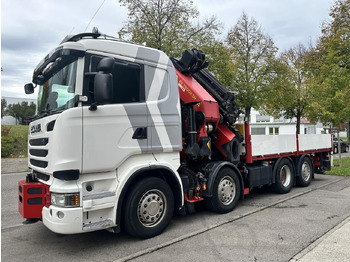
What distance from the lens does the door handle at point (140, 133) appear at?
4435mm

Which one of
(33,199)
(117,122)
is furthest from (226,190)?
(33,199)

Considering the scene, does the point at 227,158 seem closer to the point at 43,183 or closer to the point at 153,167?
the point at 153,167

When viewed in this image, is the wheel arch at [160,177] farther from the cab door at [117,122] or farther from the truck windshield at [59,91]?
the truck windshield at [59,91]

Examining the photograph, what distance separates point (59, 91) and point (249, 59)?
19255 mm

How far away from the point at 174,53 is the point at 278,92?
1037cm

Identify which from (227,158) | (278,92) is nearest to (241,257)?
(227,158)

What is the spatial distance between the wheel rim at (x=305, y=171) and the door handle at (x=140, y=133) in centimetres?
611

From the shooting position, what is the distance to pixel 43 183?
418 centimetres

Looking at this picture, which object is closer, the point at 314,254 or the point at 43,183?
the point at 314,254

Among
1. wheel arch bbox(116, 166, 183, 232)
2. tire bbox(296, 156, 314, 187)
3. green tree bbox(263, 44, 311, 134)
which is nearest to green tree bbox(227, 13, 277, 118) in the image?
green tree bbox(263, 44, 311, 134)

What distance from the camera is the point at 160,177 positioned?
4.89 meters

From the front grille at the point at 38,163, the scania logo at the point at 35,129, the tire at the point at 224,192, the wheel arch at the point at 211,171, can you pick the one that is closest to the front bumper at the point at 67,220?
the front grille at the point at 38,163

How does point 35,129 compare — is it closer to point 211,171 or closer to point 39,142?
point 39,142

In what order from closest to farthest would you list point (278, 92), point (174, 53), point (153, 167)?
point (153, 167)
point (174, 53)
point (278, 92)
